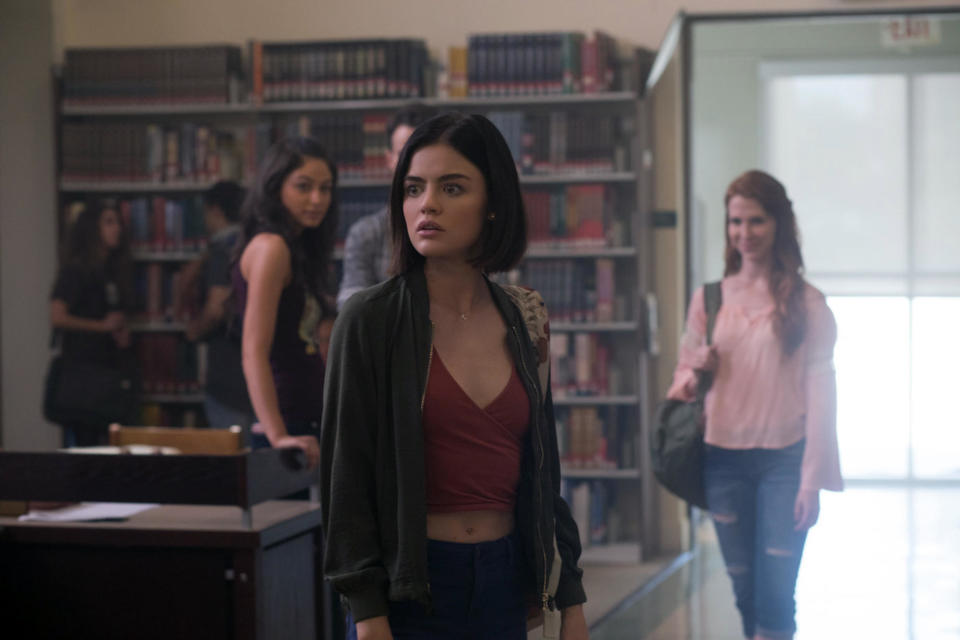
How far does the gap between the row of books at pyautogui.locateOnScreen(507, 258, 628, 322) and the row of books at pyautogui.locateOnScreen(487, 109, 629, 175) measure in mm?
424

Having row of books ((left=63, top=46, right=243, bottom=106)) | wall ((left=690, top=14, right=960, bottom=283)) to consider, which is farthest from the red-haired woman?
row of books ((left=63, top=46, right=243, bottom=106))

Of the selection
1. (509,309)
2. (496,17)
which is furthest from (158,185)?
(509,309)

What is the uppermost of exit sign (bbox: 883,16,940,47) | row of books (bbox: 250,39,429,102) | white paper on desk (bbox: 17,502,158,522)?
row of books (bbox: 250,39,429,102)

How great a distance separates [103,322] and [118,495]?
2.88 m

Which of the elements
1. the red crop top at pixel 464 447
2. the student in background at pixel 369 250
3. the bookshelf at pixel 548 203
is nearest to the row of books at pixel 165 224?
the bookshelf at pixel 548 203

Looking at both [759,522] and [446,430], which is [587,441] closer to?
[759,522]

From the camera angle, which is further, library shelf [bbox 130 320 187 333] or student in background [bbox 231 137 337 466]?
library shelf [bbox 130 320 187 333]

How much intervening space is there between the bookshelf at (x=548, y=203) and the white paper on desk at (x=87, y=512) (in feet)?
9.31

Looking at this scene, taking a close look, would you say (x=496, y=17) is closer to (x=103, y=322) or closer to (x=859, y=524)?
(x=103, y=322)

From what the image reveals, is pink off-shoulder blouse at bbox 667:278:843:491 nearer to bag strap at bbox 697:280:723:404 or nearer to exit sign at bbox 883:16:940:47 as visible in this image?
bag strap at bbox 697:280:723:404

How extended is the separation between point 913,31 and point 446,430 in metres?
3.25

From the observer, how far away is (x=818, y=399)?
8.80 ft

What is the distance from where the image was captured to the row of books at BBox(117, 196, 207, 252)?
5.14 metres

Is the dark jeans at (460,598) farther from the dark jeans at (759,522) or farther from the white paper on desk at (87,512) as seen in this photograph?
the dark jeans at (759,522)
